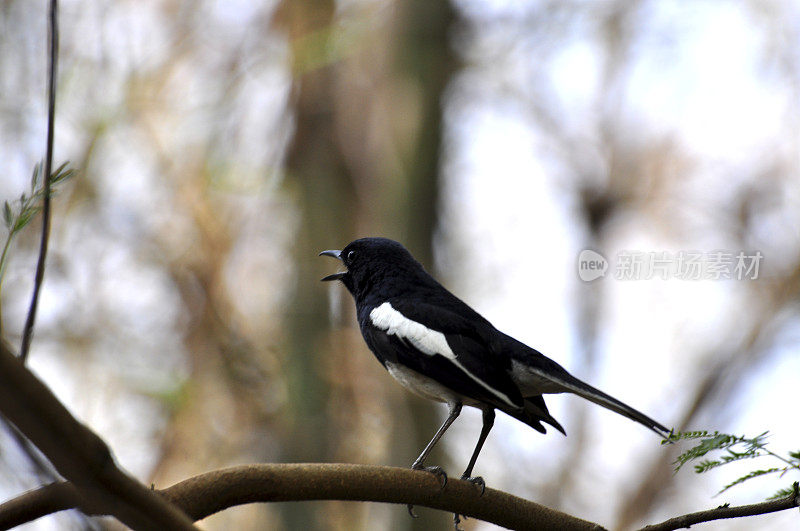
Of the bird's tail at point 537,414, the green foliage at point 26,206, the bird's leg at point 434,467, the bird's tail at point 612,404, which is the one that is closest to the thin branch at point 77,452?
the green foliage at point 26,206

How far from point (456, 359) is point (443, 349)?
0.27 feet

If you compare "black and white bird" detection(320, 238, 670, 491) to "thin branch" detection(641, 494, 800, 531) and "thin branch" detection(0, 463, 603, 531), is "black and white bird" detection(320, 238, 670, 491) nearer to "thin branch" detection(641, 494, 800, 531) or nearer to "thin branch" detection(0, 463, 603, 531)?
"thin branch" detection(0, 463, 603, 531)

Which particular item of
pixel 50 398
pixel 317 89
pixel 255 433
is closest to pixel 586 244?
pixel 317 89

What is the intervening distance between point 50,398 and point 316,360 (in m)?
8.17

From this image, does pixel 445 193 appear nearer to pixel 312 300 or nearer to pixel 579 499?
pixel 312 300

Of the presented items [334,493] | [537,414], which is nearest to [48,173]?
[334,493]

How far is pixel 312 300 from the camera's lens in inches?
381

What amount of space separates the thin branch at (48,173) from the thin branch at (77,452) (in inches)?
9.5

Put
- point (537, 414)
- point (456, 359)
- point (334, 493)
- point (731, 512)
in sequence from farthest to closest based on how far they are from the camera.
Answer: point (537, 414) < point (456, 359) < point (334, 493) < point (731, 512)

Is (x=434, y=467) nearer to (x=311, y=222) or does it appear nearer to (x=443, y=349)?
(x=443, y=349)

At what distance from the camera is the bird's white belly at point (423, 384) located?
145 inches

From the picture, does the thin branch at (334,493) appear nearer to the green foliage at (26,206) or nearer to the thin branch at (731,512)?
the thin branch at (731,512)

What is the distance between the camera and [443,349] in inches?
144

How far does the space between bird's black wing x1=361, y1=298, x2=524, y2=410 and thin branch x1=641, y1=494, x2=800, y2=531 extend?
1095 mm
